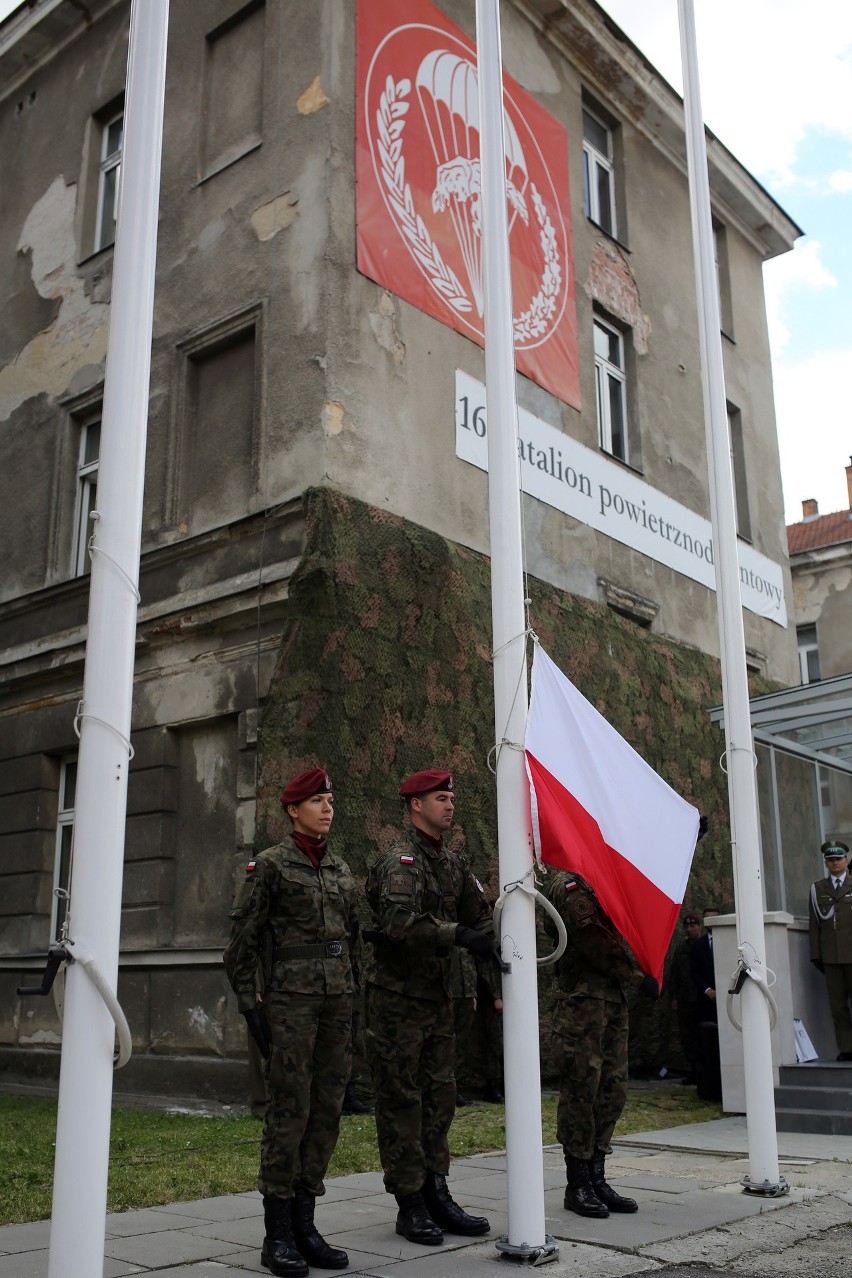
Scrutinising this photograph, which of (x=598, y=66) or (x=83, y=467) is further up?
(x=598, y=66)

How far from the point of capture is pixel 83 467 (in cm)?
1449

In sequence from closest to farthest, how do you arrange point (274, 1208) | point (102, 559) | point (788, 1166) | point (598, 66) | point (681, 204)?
point (102, 559), point (274, 1208), point (788, 1166), point (598, 66), point (681, 204)

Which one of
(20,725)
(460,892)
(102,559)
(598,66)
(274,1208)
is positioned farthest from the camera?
(598,66)

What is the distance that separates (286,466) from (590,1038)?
23.0 feet

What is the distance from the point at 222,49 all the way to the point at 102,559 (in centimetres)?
1191

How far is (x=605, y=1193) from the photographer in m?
6.10

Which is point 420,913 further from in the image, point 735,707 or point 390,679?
point 390,679

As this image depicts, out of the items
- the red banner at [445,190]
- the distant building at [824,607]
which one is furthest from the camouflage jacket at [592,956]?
the distant building at [824,607]

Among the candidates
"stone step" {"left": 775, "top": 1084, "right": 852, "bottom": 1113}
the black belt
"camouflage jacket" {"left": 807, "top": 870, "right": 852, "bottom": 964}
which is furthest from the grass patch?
the black belt

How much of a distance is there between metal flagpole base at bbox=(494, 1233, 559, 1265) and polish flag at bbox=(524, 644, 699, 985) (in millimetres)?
1345

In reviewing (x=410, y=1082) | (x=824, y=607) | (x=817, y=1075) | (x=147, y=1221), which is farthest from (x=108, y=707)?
(x=824, y=607)

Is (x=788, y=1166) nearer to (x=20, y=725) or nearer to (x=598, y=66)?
(x=20, y=725)

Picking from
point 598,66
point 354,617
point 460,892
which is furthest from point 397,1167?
point 598,66

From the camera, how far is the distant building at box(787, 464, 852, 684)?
86.7ft
